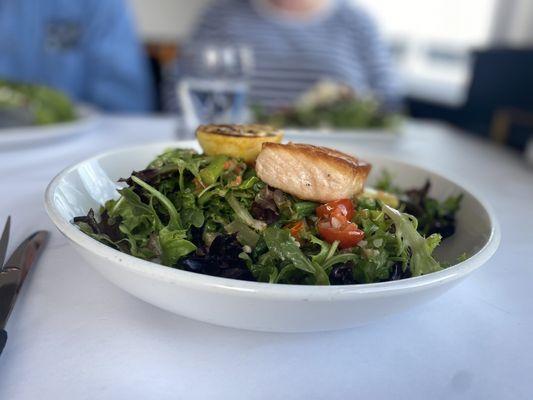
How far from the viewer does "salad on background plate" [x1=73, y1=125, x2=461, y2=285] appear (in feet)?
2.16

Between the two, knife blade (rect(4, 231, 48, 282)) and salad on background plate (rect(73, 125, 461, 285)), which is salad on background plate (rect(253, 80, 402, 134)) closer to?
salad on background plate (rect(73, 125, 461, 285))

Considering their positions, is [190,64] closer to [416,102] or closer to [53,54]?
[53,54]

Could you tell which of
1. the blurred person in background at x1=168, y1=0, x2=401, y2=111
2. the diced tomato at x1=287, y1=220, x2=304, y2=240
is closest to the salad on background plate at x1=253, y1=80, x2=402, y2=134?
the blurred person in background at x1=168, y1=0, x2=401, y2=111

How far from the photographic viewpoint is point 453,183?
1.02 metres

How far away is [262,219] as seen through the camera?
2.47ft

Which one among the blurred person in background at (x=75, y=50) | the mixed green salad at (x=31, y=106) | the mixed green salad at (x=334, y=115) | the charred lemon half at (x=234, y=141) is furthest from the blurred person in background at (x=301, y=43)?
the charred lemon half at (x=234, y=141)

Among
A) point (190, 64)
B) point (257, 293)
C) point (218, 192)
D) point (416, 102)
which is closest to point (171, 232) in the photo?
point (218, 192)

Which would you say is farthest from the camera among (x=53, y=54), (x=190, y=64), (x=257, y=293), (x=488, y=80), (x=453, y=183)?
(x=53, y=54)

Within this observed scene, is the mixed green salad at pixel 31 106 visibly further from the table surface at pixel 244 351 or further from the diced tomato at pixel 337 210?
the diced tomato at pixel 337 210

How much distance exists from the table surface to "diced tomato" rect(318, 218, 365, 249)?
0.42 ft

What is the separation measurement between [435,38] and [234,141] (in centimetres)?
406

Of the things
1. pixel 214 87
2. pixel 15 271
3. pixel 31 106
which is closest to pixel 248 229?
pixel 15 271

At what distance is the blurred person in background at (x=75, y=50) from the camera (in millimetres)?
3396

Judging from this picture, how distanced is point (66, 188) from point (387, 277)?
0.57 metres
